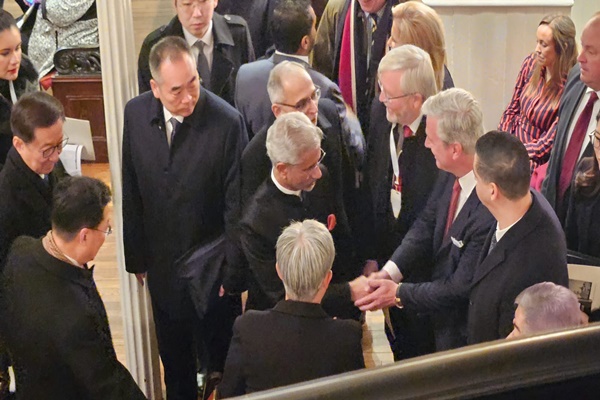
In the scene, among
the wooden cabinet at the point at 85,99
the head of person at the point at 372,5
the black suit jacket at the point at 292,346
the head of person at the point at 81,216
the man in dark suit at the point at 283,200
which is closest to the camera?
the black suit jacket at the point at 292,346

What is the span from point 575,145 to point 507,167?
89 centimetres

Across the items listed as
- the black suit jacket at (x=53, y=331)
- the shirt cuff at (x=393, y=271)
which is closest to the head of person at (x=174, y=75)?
the black suit jacket at (x=53, y=331)

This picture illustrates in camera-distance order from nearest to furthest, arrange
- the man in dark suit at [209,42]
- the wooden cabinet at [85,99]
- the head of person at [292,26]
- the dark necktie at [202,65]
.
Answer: the head of person at [292,26] → the man in dark suit at [209,42] → the dark necktie at [202,65] → the wooden cabinet at [85,99]

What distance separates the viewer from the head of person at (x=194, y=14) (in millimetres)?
3217

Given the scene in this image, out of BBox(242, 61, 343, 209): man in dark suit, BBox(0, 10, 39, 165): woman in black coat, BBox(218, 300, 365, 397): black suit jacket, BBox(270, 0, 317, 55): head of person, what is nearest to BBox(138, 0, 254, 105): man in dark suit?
BBox(270, 0, 317, 55): head of person

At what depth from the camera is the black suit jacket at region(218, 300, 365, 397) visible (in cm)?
187

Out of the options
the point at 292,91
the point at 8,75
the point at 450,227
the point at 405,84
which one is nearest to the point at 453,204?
the point at 450,227

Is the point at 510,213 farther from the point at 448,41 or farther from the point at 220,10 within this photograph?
the point at 448,41

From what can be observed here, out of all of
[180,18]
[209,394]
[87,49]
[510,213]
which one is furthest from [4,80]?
[87,49]

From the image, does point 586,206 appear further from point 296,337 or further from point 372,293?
point 296,337

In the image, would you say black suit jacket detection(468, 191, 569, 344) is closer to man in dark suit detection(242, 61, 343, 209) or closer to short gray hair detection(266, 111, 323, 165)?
short gray hair detection(266, 111, 323, 165)

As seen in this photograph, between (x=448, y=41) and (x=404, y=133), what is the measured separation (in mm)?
1994

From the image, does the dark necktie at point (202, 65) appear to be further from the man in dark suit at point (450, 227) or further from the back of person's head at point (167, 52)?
the man in dark suit at point (450, 227)

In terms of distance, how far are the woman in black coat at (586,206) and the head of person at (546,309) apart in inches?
38.1
